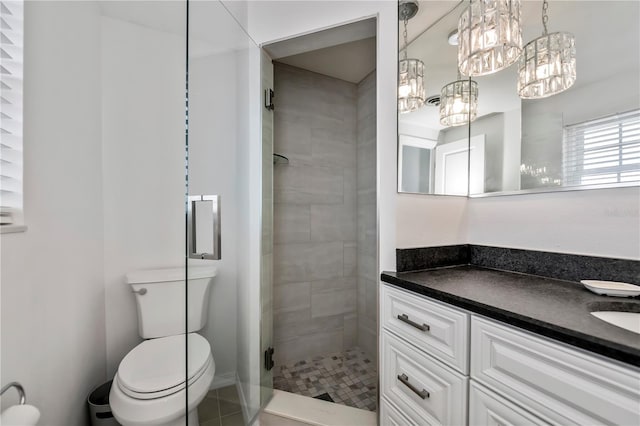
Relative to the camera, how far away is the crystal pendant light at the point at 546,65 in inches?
39.4

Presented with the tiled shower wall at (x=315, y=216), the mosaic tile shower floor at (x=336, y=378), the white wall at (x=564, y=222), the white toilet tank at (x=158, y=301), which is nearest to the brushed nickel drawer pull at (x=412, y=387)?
the mosaic tile shower floor at (x=336, y=378)

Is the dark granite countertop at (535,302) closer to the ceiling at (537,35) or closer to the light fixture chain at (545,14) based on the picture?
the ceiling at (537,35)

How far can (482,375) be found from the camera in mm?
728

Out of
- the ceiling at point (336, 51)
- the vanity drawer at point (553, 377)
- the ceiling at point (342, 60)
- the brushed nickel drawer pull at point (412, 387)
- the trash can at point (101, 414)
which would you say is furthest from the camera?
the ceiling at point (342, 60)

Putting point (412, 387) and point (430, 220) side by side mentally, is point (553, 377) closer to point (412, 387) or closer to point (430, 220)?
point (412, 387)

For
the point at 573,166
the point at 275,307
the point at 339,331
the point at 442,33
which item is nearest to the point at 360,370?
the point at 339,331

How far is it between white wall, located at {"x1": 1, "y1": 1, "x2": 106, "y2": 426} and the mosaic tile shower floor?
3.72ft

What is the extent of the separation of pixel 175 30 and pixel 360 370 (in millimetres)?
2704

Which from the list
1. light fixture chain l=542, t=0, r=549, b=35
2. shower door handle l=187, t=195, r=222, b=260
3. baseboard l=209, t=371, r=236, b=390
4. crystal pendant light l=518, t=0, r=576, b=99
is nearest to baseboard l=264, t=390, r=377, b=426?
baseboard l=209, t=371, r=236, b=390

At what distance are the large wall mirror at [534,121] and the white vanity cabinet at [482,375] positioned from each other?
0.62m

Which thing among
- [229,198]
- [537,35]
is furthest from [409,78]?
[229,198]

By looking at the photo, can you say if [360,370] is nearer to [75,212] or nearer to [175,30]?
[75,212]

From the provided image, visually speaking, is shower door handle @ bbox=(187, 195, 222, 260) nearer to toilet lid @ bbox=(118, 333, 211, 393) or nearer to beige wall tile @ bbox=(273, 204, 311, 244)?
toilet lid @ bbox=(118, 333, 211, 393)

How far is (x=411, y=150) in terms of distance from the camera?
1256 millimetres
